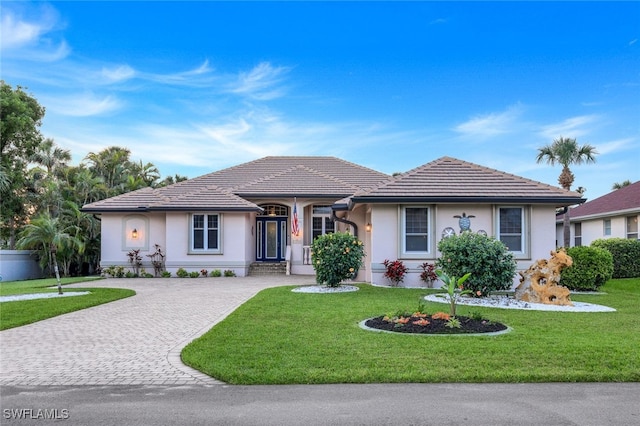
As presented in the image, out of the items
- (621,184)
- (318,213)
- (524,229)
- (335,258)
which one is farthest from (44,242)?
(621,184)

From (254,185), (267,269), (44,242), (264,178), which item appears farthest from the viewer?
(264,178)

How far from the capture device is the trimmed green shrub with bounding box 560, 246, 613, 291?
1467 centimetres

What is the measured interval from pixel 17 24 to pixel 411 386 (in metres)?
15.6

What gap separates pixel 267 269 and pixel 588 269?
13.7 m

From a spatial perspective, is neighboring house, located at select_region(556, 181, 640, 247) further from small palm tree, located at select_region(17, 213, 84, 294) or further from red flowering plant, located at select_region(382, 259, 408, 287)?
small palm tree, located at select_region(17, 213, 84, 294)

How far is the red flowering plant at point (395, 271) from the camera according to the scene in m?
15.7

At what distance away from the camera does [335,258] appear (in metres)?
14.8

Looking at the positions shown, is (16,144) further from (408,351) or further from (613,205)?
(613,205)

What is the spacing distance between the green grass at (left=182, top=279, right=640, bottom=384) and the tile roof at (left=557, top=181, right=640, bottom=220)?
15.4 metres

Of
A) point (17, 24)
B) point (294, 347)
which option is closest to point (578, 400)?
point (294, 347)

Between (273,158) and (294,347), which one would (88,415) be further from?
(273,158)

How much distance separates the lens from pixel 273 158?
1102 inches

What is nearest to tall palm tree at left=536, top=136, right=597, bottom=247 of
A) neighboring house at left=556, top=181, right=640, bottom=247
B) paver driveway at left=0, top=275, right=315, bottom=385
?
neighboring house at left=556, top=181, right=640, bottom=247

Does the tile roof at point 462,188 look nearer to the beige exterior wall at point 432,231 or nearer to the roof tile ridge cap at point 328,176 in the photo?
the beige exterior wall at point 432,231
